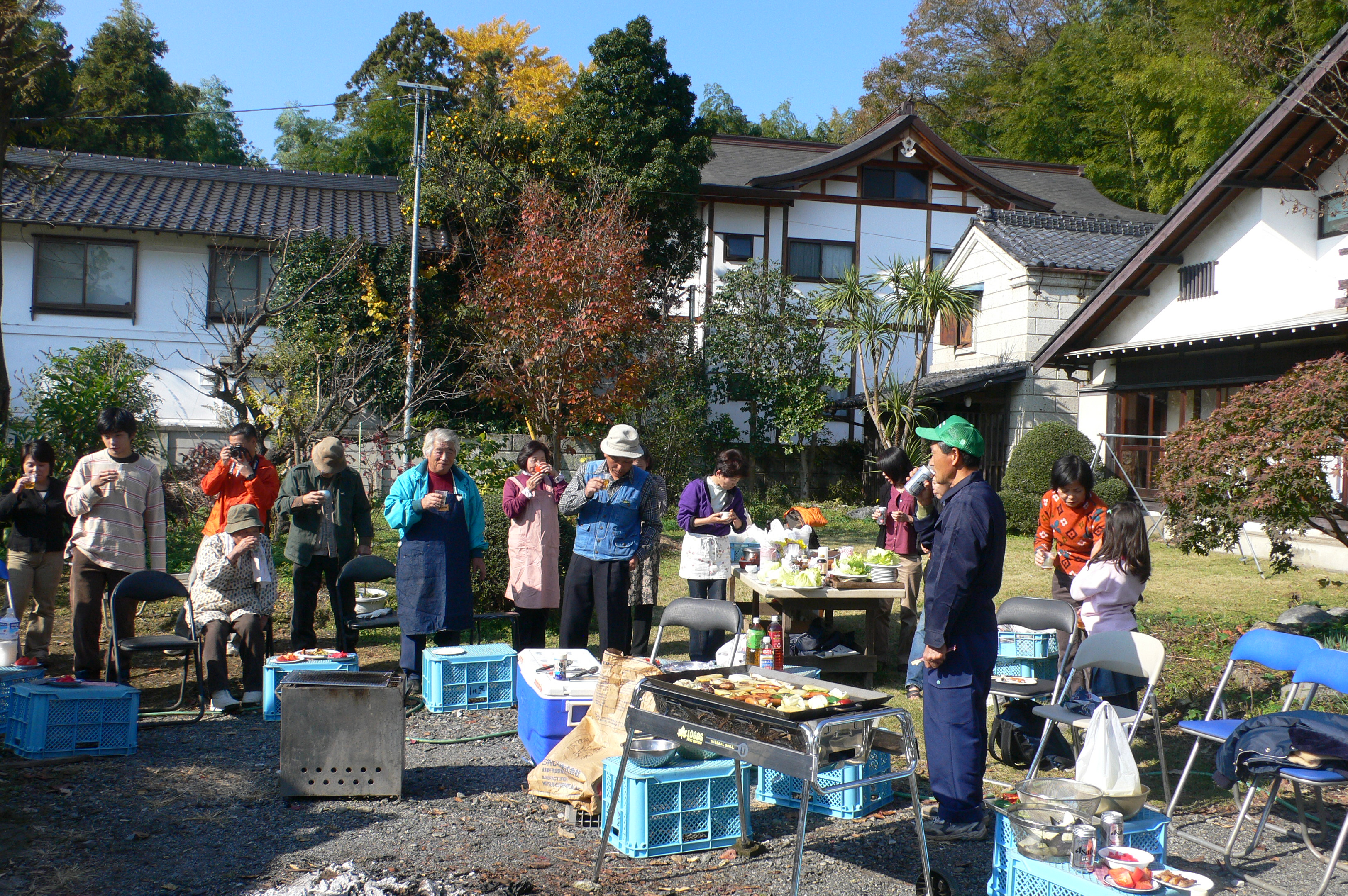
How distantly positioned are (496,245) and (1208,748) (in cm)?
1482

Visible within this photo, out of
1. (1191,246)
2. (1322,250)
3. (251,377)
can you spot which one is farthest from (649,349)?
(1322,250)

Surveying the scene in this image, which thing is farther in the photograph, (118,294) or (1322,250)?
(118,294)

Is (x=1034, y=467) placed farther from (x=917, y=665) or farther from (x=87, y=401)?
(x=87, y=401)

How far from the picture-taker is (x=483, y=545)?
6.93m

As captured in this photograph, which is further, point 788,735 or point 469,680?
point 469,680

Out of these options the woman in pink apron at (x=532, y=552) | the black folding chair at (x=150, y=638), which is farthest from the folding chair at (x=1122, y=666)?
the black folding chair at (x=150, y=638)

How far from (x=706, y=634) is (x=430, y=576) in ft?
6.44

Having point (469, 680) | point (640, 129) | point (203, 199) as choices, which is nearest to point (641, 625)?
point (469, 680)

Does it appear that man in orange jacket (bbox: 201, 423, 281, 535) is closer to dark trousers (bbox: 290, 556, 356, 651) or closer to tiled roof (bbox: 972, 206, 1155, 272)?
dark trousers (bbox: 290, 556, 356, 651)

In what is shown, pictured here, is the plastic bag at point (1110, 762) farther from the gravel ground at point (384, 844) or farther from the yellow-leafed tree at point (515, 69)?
the yellow-leafed tree at point (515, 69)

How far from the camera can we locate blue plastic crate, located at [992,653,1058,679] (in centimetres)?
698

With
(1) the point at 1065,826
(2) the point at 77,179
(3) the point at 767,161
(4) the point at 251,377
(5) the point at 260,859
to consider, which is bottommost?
(5) the point at 260,859

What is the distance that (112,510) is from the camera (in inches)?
256

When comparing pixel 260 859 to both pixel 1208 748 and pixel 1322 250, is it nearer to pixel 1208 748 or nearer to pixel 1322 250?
pixel 1208 748
